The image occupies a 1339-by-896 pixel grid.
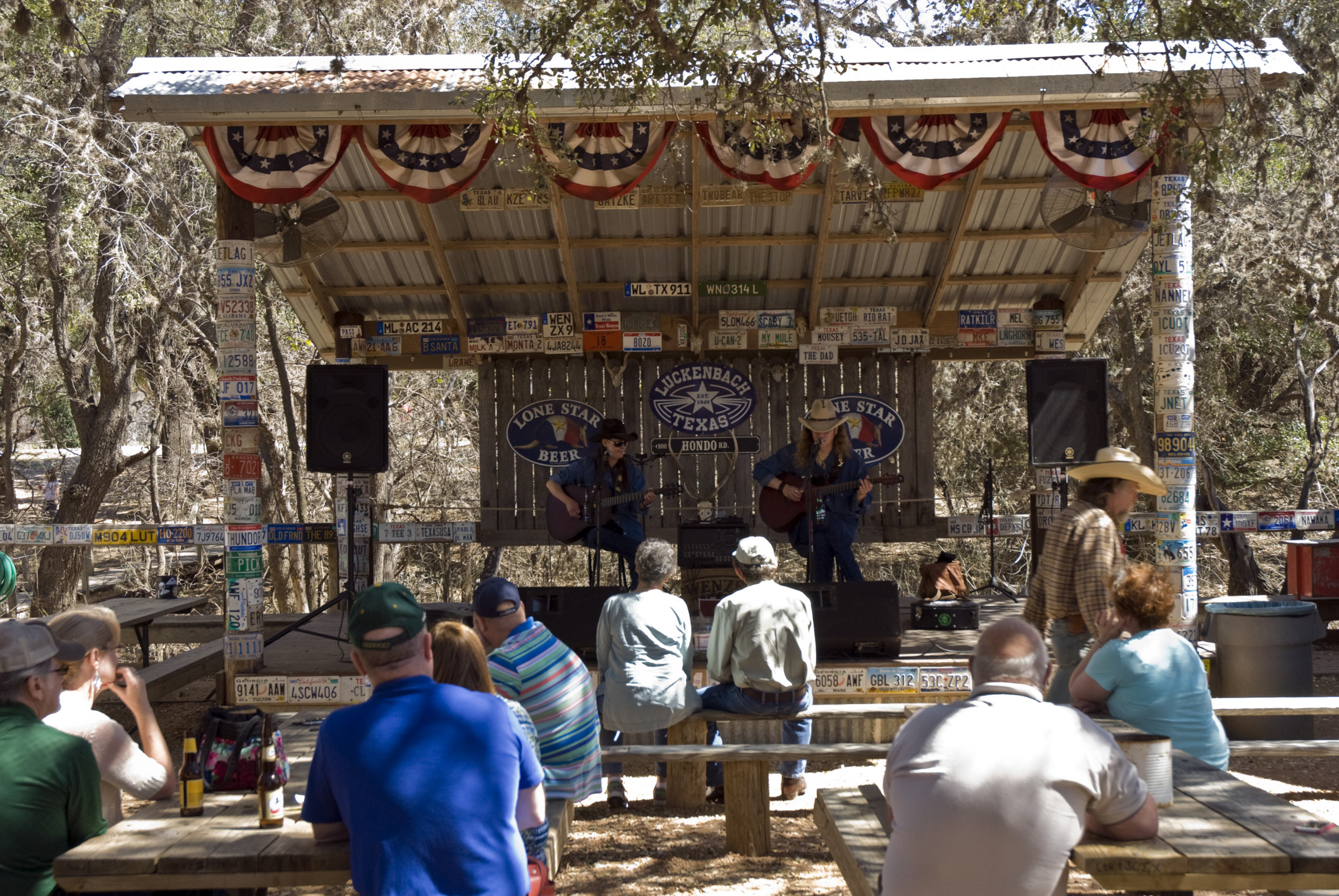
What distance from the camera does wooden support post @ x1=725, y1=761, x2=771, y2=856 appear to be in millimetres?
4938

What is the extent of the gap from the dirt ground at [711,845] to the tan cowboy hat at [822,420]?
2.35m

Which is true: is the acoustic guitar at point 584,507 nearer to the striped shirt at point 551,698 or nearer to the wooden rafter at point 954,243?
the wooden rafter at point 954,243

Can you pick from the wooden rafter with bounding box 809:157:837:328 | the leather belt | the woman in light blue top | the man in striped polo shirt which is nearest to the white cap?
the leather belt

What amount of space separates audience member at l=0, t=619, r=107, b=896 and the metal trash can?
6079mm

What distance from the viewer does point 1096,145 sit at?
6.71 metres

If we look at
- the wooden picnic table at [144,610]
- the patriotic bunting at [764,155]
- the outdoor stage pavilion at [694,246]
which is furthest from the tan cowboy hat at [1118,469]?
the wooden picnic table at [144,610]

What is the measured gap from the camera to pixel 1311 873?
2.61m

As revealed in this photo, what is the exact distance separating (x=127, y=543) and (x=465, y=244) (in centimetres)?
348

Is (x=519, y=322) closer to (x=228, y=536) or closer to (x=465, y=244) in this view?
(x=465, y=244)

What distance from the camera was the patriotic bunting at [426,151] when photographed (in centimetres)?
679

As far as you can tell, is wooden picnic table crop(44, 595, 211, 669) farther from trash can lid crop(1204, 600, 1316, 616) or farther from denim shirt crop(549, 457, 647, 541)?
trash can lid crop(1204, 600, 1316, 616)

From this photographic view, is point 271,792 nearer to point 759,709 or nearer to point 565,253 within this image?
point 759,709

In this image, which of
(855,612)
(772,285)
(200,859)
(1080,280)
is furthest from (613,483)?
(200,859)

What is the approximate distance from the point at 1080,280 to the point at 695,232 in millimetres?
3369
